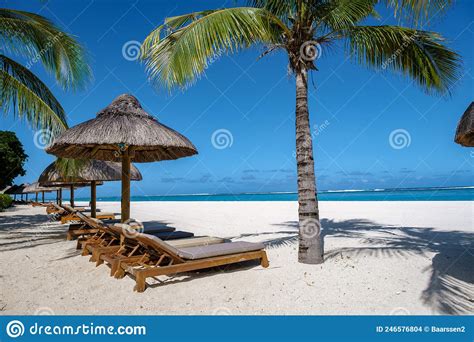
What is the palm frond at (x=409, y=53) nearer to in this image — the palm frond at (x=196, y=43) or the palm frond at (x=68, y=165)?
the palm frond at (x=196, y=43)

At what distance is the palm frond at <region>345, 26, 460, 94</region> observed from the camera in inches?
212

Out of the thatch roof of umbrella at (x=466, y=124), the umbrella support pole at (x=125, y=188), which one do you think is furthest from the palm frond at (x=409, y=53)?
the umbrella support pole at (x=125, y=188)

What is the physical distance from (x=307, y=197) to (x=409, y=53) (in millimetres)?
3119

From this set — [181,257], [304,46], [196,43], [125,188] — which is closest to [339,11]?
[304,46]

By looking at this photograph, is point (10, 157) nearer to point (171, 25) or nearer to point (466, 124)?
point (171, 25)

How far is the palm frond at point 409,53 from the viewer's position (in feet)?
17.7

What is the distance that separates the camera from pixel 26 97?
25.1 feet

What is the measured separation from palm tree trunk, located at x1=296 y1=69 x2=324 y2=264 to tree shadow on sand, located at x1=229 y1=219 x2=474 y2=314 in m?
0.62

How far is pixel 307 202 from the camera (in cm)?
541

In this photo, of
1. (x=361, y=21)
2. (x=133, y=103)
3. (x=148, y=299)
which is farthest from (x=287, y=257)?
(x=361, y=21)

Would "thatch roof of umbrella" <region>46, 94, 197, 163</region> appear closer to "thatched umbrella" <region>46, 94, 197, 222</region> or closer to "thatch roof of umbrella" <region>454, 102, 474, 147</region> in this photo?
"thatched umbrella" <region>46, 94, 197, 222</region>

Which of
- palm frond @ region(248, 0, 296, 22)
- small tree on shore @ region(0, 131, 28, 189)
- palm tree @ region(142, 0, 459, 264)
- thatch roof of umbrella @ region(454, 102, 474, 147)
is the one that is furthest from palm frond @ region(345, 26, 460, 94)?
small tree on shore @ region(0, 131, 28, 189)
